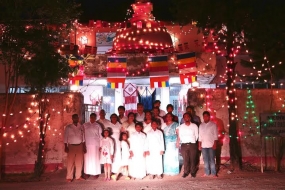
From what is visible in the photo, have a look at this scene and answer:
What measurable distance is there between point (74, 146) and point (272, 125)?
18.9 ft

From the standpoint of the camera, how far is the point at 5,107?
37.4ft

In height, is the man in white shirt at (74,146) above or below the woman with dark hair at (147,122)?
below

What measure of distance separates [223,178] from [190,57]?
14.8ft

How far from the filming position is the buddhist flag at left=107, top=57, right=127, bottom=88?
13414mm

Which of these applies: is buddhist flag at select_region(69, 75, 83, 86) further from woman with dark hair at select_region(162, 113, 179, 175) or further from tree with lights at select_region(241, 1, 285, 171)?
tree with lights at select_region(241, 1, 285, 171)

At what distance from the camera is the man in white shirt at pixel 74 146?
10883 millimetres

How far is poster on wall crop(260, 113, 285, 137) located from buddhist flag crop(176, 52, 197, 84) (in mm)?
2870

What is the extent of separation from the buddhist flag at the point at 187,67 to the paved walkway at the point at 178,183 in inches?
137

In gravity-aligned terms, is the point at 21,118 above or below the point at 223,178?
above

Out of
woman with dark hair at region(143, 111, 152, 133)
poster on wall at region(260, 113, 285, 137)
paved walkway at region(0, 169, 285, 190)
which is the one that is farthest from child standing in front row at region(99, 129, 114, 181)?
poster on wall at region(260, 113, 285, 137)

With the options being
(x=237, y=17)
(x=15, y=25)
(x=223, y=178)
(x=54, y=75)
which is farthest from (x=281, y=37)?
(x=15, y=25)

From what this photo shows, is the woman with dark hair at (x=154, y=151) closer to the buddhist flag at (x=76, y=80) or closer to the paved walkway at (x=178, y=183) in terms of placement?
the paved walkway at (x=178, y=183)

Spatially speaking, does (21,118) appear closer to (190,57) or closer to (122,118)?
(122,118)

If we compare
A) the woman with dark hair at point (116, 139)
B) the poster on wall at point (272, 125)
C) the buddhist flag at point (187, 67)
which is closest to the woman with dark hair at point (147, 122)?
the woman with dark hair at point (116, 139)
